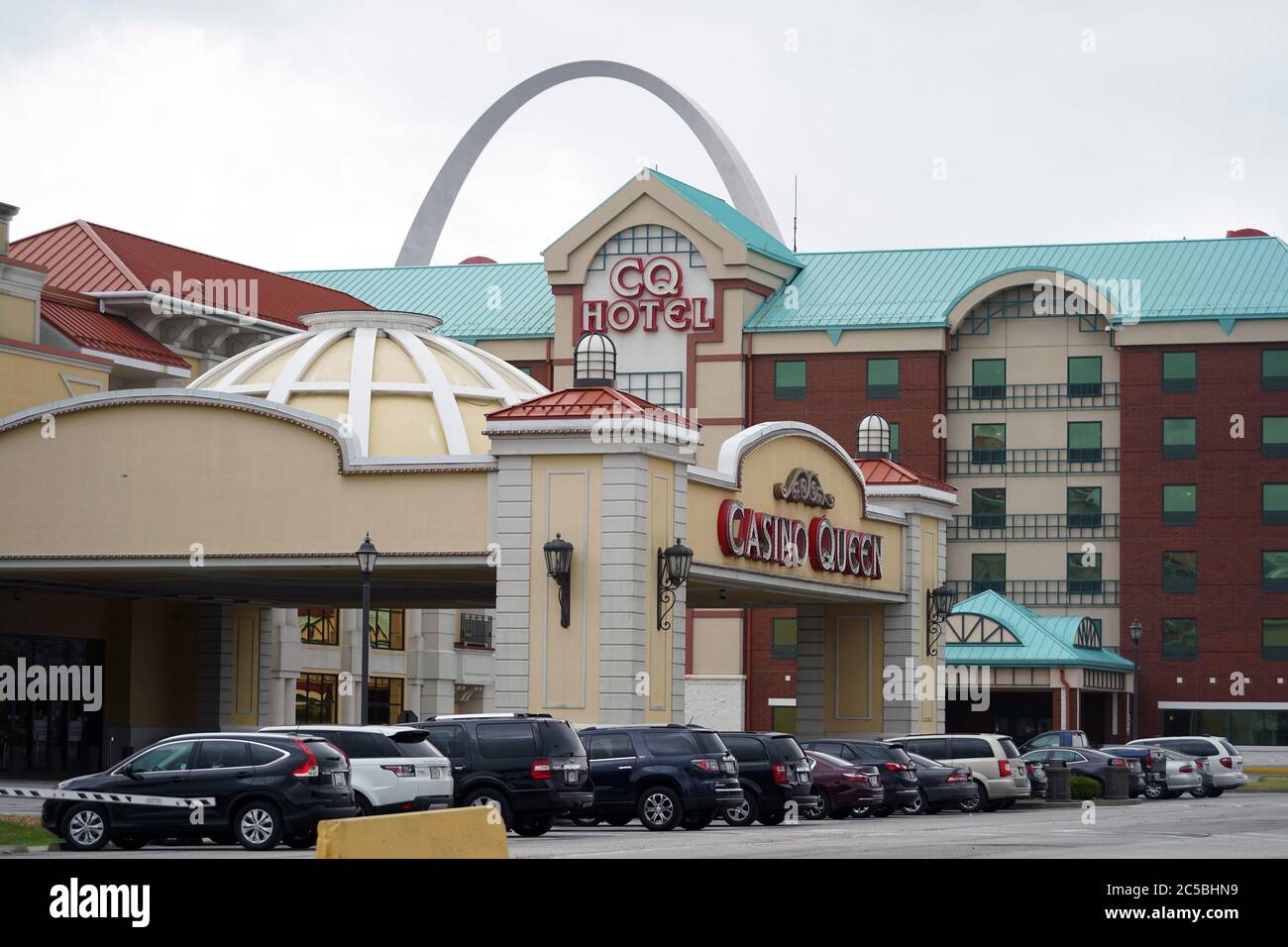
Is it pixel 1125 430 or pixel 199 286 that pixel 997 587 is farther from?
pixel 199 286

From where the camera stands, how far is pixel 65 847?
2645 centimetres

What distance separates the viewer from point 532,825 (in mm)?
29797

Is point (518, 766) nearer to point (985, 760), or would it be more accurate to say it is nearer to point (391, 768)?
point (391, 768)

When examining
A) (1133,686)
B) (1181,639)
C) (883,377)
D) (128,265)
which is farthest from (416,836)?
(883,377)

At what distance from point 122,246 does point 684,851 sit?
34.6 metres

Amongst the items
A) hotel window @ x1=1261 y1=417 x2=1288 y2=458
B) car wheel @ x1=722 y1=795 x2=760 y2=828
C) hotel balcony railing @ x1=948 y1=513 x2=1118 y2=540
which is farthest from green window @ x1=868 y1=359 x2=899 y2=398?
car wheel @ x1=722 y1=795 x2=760 y2=828

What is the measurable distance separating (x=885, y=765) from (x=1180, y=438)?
4750cm

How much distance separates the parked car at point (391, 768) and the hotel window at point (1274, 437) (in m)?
59.7

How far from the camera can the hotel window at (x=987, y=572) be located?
8512cm

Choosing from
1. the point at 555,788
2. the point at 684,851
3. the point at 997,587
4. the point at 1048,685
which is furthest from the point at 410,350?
the point at 997,587

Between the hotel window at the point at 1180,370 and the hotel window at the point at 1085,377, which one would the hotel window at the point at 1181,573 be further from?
the hotel window at the point at 1085,377

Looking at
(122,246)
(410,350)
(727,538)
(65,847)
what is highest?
(122,246)

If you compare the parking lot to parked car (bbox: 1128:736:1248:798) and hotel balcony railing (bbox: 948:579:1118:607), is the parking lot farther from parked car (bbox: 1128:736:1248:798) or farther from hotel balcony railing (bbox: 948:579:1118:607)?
hotel balcony railing (bbox: 948:579:1118:607)

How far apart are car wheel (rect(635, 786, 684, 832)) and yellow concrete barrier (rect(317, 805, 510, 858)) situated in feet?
48.2
